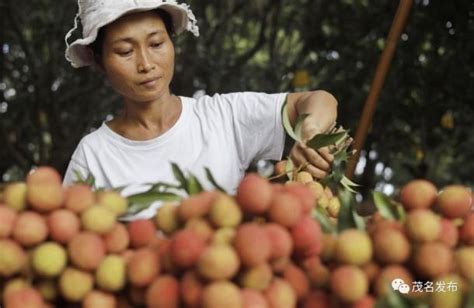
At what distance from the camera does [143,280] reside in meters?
0.57

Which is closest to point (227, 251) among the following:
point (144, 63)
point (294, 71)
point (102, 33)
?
point (144, 63)

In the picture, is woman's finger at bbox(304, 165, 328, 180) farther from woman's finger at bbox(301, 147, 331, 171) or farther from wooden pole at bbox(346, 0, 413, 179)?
wooden pole at bbox(346, 0, 413, 179)

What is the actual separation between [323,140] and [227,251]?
451 mm

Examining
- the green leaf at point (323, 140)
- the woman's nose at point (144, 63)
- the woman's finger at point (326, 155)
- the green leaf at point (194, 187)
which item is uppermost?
the woman's nose at point (144, 63)

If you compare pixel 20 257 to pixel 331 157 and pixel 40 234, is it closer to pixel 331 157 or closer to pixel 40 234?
pixel 40 234

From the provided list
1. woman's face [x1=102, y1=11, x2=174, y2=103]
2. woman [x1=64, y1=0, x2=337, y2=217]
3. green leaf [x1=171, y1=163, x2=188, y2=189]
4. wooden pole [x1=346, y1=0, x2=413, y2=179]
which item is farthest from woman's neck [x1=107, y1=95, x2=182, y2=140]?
green leaf [x1=171, y1=163, x2=188, y2=189]

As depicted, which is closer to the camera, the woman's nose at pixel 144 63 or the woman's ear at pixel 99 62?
the woman's nose at pixel 144 63

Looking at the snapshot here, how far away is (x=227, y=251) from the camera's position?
1.74 feet

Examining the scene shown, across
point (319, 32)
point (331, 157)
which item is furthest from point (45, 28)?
point (331, 157)

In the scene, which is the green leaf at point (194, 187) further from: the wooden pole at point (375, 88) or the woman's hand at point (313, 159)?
the wooden pole at point (375, 88)

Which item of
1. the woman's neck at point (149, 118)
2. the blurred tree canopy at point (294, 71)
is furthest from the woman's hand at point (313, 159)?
the blurred tree canopy at point (294, 71)

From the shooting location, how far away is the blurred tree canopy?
124 inches

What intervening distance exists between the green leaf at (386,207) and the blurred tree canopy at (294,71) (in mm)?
2437

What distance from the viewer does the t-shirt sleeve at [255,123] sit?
1558 mm
